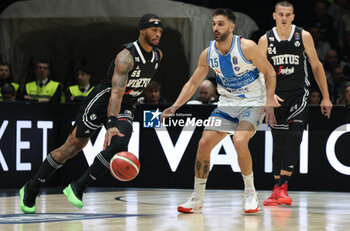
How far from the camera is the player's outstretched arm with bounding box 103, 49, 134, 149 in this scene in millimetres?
7066

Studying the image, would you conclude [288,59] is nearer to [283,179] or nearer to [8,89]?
[283,179]

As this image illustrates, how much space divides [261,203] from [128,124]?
2.16 m

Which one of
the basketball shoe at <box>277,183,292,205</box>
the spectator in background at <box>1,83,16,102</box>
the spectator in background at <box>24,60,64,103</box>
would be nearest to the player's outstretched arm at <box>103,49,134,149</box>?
the basketball shoe at <box>277,183,292,205</box>

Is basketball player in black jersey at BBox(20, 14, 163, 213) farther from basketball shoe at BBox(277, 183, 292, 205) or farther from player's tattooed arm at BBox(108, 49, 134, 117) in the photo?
basketball shoe at BBox(277, 183, 292, 205)

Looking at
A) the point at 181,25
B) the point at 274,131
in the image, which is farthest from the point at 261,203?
the point at 181,25

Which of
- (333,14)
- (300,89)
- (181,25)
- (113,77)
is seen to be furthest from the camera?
(333,14)

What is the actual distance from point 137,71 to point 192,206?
1.48 m

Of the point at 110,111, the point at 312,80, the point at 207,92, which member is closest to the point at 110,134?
the point at 110,111

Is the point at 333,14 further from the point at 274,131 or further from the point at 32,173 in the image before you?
the point at 32,173

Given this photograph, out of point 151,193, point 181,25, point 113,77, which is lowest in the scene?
point 151,193

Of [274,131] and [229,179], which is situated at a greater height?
[274,131]

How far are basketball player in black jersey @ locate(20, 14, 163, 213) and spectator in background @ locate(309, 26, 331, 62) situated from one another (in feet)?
19.4

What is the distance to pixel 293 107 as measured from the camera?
8594 millimetres

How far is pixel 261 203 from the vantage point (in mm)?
8695
